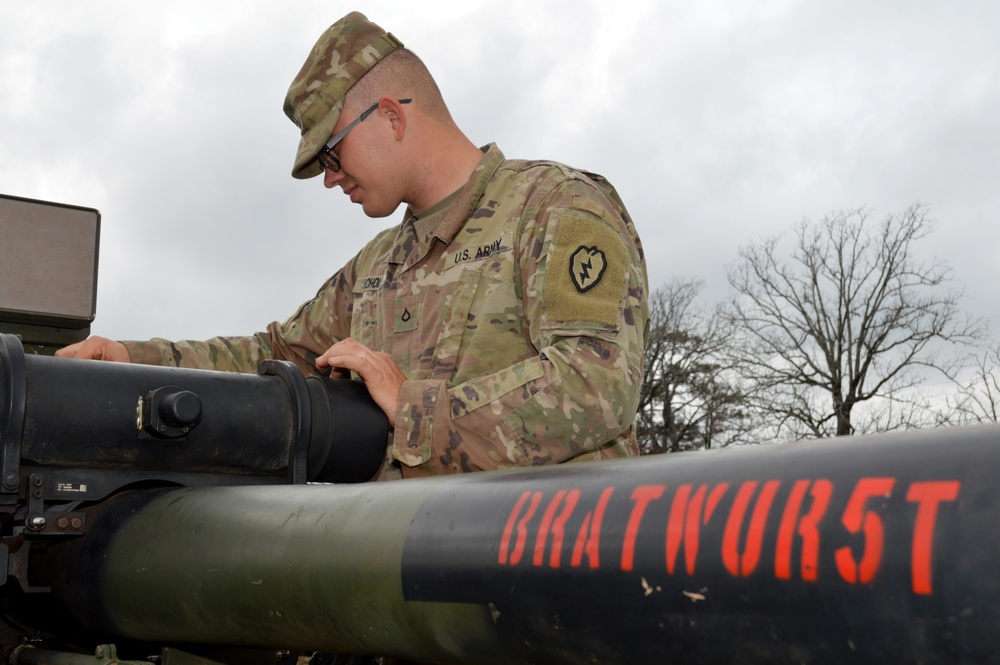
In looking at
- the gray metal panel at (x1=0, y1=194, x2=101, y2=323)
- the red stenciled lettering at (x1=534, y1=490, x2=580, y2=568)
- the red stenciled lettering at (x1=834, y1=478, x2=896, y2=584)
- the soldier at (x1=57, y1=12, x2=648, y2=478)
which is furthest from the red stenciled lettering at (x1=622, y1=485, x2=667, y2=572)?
the gray metal panel at (x1=0, y1=194, x2=101, y2=323)

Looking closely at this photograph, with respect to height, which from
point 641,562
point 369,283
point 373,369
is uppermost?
point 369,283

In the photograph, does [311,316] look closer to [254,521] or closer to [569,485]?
[254,521]

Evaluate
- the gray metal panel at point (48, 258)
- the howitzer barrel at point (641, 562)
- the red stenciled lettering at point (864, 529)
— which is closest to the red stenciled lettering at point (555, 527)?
the howitzer barrel at point (641, 562)

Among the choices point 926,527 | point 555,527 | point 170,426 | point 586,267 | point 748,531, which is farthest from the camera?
point 586,267

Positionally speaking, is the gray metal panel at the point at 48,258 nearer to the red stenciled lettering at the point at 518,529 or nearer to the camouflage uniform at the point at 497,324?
the camouflage uniform at the point at 497,324

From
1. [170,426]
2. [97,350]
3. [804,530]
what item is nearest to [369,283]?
[97,350]

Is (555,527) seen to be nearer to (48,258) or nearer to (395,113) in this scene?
(395,113)

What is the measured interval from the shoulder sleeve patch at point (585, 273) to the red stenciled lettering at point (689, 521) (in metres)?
1.45

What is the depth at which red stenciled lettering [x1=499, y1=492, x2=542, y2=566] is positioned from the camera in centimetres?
151

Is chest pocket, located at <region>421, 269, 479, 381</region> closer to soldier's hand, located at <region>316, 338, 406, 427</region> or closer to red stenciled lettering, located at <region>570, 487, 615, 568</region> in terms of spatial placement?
soldier's hand, located at <region>316, 338, 406, 427</region>

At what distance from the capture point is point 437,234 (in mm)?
3305

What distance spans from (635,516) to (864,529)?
302mm

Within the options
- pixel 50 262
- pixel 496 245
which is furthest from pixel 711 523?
pixel 50 262

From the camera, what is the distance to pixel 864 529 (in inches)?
45.1
